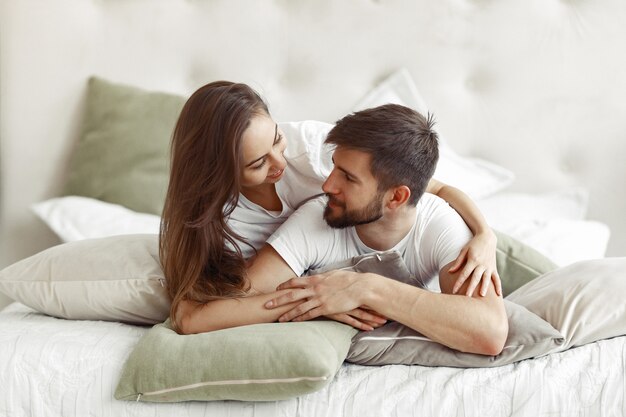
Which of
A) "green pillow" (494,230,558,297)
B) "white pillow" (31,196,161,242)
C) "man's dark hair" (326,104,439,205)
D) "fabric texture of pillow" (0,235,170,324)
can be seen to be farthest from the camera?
"white pillow" (31,196,161,242)

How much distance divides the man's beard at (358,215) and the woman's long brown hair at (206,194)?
21 cm

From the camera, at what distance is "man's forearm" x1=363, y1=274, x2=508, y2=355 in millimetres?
1419

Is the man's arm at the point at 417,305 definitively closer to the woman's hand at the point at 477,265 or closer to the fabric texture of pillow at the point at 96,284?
the woman's hand at the point at 477,265

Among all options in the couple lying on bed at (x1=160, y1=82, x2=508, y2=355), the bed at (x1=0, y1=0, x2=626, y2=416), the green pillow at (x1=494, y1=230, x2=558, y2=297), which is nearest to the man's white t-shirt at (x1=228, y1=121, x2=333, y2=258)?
the couple lying on bed at (x1=160, y1=82, x2=508, y2=355)

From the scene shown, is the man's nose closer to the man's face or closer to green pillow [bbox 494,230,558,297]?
the man's face

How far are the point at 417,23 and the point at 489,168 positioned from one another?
0.54 metres

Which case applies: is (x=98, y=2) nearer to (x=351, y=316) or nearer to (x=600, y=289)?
(x=351, y=316)

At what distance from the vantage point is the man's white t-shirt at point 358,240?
5.37ft

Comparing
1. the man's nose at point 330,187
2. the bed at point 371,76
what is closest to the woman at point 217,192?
the man's nose at point 330,187

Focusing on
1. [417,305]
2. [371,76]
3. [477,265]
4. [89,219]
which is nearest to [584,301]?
[477,265]

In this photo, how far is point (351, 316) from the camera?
5.00ft

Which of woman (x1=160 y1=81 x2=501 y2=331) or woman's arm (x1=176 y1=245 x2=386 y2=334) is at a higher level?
woman (x1=160 y1=81 x2=501 y2=331)

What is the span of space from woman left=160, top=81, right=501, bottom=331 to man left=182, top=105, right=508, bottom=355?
5 centimetres

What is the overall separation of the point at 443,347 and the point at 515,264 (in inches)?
17.0
